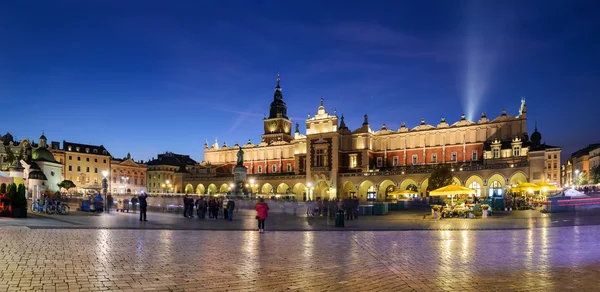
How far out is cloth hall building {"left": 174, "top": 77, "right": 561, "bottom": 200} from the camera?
2334 inches

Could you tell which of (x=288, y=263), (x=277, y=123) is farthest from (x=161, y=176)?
(x=288, y=263)

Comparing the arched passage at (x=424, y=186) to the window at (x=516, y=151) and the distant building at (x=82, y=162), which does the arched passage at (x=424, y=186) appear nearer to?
the window at (x=516, y=151)

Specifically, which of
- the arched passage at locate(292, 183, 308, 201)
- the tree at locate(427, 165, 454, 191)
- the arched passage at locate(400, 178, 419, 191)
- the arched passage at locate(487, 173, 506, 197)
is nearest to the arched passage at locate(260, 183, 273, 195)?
the arched passage at locate(292, 183, 308, 201)

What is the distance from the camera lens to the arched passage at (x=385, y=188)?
68.6 meters

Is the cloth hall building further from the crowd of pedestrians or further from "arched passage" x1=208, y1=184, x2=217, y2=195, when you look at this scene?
the crowd of pedestrians

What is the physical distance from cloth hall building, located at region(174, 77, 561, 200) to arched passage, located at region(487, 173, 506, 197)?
12 cm

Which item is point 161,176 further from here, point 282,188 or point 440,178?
point 440,178

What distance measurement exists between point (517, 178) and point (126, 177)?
84797mm

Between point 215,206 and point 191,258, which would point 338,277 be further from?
point 215,206

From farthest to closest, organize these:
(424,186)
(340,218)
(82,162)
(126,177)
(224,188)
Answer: (126,177) < (82,162) < (224,188) < (424,186) < (340,218)

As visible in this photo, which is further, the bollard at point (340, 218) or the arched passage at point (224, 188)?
the arched passage at point (224, 188)

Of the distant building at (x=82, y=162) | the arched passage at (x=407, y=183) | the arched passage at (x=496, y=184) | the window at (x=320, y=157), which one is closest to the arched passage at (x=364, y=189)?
the arched passage at (x=407, y=183)

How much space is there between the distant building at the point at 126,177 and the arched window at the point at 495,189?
75.2 m

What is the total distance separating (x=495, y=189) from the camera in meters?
56.8
